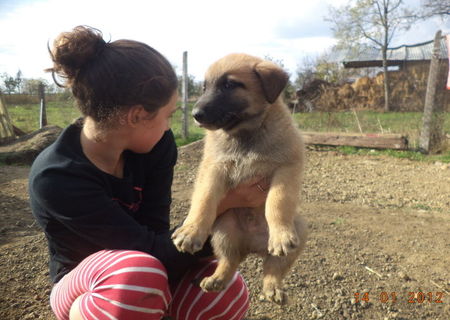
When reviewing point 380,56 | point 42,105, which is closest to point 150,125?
point 42,105

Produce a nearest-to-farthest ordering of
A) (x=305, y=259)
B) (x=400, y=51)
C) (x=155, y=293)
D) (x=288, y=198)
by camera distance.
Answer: (x=155, y=293) → (x=288, y=198) → (x=305, y=259) → (x=400, y=51)

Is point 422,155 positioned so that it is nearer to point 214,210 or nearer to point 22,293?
point 214,210

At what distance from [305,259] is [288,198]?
3.93ft

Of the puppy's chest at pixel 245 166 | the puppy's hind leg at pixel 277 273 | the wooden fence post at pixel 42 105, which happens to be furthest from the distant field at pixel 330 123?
the puppy's hind leg at pixel 277 273

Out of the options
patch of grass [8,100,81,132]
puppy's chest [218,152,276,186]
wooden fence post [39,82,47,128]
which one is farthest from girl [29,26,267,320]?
patch of grass [8,100,81,132]

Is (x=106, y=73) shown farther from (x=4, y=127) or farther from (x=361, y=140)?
(x=4, y=127)

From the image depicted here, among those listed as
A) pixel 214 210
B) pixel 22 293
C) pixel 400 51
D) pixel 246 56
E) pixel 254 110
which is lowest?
pixel 22 293

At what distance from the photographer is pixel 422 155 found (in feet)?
25.9

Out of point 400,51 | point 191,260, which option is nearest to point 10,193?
point 191,260

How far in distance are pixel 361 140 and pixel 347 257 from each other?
5.46 m

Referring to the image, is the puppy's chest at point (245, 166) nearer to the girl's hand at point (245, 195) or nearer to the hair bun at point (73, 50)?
the girl's hand at point (245, 195)

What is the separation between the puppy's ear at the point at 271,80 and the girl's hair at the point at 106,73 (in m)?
0.77
